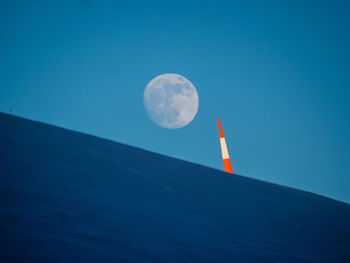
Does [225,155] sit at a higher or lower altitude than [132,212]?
higher

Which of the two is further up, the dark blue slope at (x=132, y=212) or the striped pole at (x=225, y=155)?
the striped pole at (x=225, y=155)

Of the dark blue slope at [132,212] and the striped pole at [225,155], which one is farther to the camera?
the striped pole at [225,155]

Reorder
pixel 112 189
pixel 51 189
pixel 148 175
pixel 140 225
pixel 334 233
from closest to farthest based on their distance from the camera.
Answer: pixel 140 225 → pixel 51 189 → pixel 112 189 → pixel 334 233 → pixel 148 175

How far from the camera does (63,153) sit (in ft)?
11.0

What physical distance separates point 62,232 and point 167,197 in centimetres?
142

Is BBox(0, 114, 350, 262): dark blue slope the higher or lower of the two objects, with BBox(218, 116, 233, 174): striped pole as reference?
lower

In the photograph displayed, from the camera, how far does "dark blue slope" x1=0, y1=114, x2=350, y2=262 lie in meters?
1.63

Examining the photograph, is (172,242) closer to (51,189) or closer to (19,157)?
(51,189)

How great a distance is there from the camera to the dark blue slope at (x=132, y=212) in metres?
1.63

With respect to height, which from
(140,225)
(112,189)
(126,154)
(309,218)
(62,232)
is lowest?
(62,232)

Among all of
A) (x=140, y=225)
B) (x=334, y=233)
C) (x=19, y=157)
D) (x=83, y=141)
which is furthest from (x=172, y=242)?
(x=83, y=141)

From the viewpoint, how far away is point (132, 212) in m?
2.29

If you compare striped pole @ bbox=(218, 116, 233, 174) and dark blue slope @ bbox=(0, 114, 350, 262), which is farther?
striped pole @ bbox=(218, 116, 233, 174)

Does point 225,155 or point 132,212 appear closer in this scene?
point 132,212
